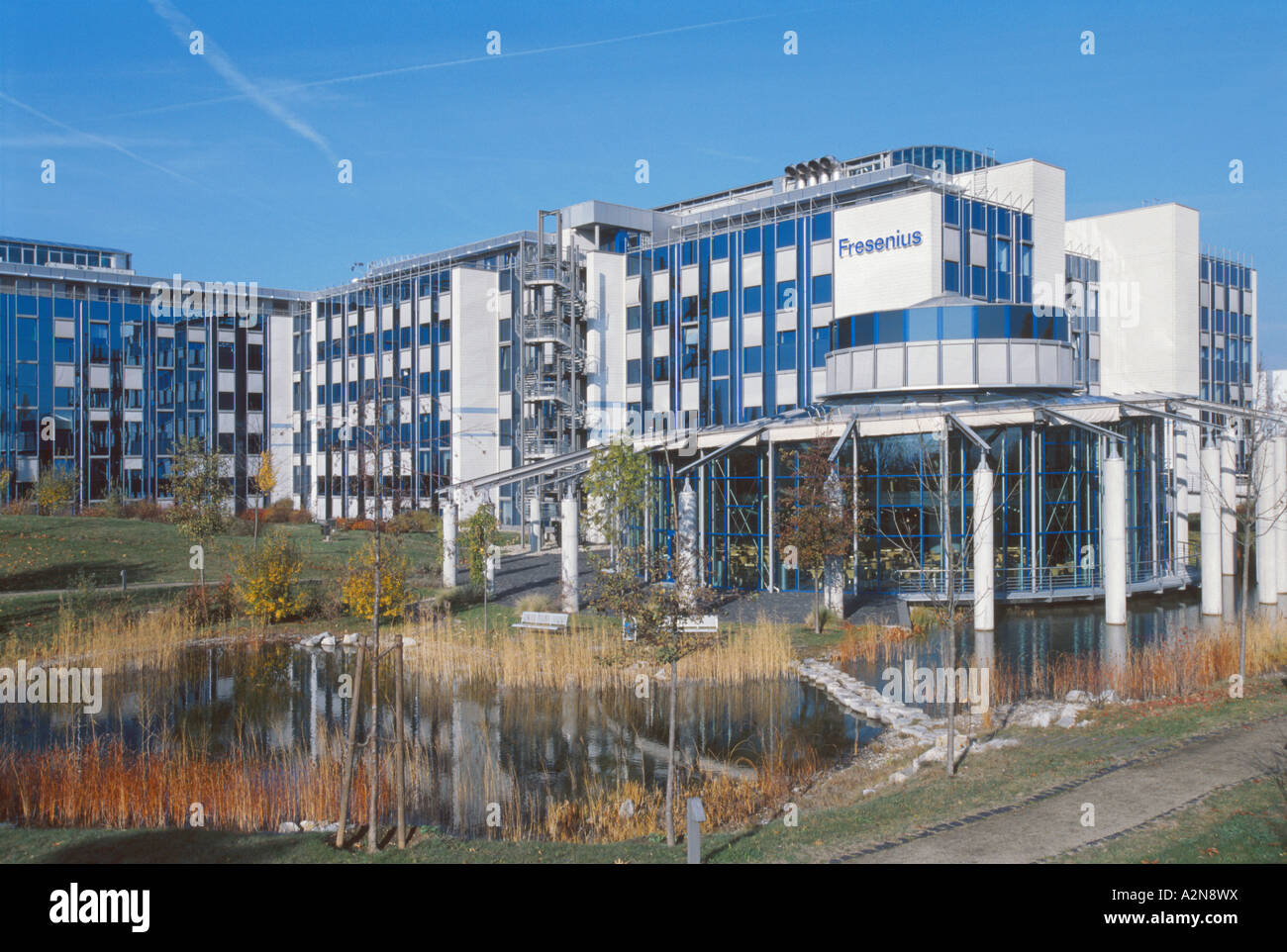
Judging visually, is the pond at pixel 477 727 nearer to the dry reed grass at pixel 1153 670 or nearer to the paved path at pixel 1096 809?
the dry reed grass at pixel 1153 670

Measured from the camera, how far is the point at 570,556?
30500 millimetres

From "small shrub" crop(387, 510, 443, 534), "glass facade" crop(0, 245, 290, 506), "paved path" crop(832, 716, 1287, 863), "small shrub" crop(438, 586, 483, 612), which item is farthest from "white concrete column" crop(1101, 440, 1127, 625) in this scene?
"glass facade" crop(0, 245, 290, 506)

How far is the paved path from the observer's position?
9938 mm

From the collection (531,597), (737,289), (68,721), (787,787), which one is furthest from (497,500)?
(787,787)

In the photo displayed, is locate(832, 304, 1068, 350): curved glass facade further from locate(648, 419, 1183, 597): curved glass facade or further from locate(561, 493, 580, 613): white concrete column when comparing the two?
locate(561, 493, 580, 613): white concrete column

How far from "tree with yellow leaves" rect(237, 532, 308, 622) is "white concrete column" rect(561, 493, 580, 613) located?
766cm

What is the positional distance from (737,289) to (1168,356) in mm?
29114

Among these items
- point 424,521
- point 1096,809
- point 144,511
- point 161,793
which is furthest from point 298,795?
point 144,511

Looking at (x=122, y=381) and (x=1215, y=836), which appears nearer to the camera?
(x=1215, y=836)

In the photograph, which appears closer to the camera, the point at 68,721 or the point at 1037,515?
the point at 68,721

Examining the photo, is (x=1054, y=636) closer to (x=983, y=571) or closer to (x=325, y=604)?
(x=983, y=571)

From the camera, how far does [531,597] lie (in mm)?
31312

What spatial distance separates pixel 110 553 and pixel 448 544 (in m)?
12.6
